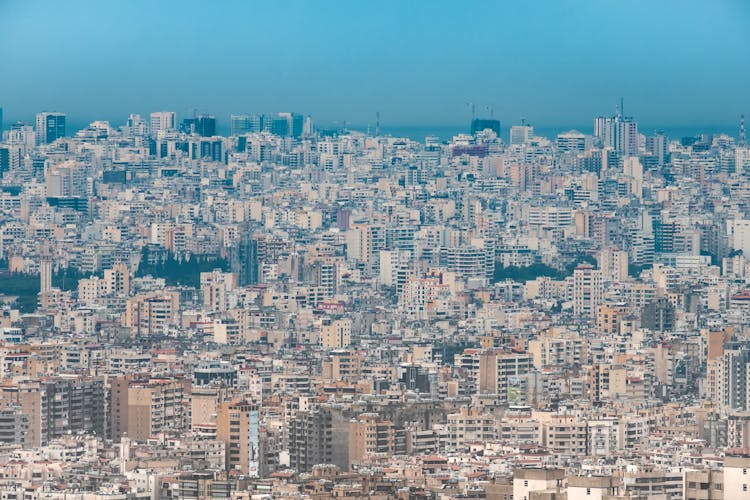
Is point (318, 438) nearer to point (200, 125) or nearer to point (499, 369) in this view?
point (499, 369)


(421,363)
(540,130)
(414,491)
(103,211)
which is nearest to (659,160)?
(540,130)

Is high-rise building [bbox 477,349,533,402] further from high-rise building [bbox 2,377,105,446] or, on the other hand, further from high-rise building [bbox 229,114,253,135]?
high-rise building [bbox 229,114,253,135]

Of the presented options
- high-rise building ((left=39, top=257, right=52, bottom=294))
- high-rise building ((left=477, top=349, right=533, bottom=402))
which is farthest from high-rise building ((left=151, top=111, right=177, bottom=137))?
high-rise building ((left=477, top=349, right=533, bottom=402))

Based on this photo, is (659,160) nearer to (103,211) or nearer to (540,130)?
(540,130)

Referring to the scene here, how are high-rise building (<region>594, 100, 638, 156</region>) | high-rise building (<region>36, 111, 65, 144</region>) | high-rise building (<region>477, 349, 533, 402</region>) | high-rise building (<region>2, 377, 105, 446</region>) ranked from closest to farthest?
high-rise building (<region>2, 377, 105, 446</region>) → high-rise building (<region>477, 349, 533, 402</region>) → high-rise building (<region>594, 100, 638, 156</region>) → high-rise building (<region>36, 111, 65, 144</region>)

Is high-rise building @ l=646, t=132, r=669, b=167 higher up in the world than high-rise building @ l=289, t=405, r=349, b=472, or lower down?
higher up

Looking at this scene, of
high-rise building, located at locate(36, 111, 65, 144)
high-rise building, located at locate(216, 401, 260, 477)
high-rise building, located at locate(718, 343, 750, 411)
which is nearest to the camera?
high-rise building, located at locate(216, 401, 260, 477)

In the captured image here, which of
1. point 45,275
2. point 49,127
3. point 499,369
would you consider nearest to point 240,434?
point 499,369

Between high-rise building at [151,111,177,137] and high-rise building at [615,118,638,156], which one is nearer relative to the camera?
high-rise building at [615,118,638,156]
